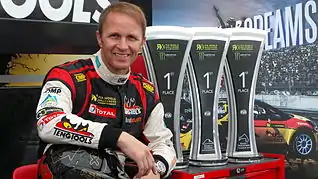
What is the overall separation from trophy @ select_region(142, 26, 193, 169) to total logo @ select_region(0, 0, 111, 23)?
0.46 metres

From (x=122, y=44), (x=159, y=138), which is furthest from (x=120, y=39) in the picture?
(x=159, y=138)

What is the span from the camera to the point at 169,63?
1745mm

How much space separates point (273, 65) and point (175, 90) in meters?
1.24

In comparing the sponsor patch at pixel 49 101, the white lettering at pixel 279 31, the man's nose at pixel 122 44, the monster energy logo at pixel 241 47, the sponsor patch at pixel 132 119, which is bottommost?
the sponsor patch at pixel 132 119

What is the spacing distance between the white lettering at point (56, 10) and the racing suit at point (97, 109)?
0.62 metres

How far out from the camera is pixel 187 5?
2.76 m

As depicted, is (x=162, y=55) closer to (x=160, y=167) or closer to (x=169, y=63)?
(x=169, y=63)

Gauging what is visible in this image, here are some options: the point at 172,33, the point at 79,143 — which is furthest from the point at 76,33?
the point at 79,143

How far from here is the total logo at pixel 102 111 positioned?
1384 millimetres

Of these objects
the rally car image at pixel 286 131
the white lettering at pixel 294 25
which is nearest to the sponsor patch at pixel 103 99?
the rally car image at pixel 286 131

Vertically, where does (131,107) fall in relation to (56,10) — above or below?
below

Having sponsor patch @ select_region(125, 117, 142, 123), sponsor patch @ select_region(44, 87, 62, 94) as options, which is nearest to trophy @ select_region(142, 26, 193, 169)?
sponsor patch @ select_region(125, 117, 142, 123)

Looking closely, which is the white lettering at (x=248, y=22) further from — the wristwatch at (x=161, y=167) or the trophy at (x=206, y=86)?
the wristwatch at (x=161, y=167)

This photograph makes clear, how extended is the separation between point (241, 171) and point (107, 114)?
67 cm
